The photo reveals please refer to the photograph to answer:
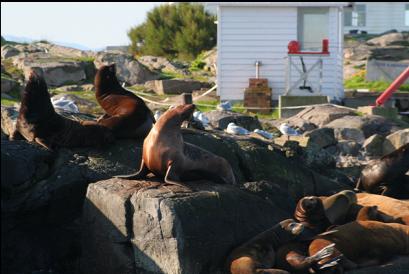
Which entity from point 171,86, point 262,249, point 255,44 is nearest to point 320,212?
point 262,249

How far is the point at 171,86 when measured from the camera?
77.7 feet

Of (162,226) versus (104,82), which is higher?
(104,82)

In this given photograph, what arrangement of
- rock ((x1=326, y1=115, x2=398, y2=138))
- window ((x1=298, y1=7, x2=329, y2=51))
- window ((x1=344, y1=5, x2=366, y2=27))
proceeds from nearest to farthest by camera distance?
1. rock ((x1=326, y1=115, x2=398, y2=138))
2. window ((x1=298, y1=7, x2=329, y2=51))
3. window ((x1=344, y1=5, x2=366, y2=27))

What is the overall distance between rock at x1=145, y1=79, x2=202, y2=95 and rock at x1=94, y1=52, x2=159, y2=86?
2.84ft

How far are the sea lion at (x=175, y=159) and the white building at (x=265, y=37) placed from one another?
599 inches

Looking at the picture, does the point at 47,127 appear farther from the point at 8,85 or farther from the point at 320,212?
the point at 8,85

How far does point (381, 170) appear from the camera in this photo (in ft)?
38.6

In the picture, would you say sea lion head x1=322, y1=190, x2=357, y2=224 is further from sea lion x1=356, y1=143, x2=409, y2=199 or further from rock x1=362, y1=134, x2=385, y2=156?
rock x1=362, y1=134, x2=385, y2=156

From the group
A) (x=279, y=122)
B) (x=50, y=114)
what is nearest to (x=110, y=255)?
(x=50, y=114)

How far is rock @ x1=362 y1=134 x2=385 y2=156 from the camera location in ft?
53.2

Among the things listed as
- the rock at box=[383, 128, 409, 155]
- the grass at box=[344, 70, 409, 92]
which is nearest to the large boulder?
the rock at box=[383, 128, 409, 155]

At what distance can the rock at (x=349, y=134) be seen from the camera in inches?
690

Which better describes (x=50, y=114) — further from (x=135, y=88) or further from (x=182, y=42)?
(x=182, y=42)

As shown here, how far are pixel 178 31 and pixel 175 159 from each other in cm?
2931
